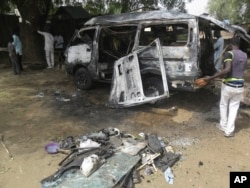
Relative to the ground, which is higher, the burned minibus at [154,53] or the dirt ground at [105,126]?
the burned minibus at [154,53]

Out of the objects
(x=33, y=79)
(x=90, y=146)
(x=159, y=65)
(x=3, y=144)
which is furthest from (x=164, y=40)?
(x=33, y=79)

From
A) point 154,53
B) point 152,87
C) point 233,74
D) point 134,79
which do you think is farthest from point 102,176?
point 154,53

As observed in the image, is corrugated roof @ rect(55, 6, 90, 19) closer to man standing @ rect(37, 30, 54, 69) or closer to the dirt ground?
man standing @ rect(37, 30, 54, 69)

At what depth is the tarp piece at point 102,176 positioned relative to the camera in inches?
151

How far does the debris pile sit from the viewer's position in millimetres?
3977

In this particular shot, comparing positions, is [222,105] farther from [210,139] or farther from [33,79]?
[33,79]

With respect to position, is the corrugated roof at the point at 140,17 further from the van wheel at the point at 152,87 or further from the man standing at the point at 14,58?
the man standing at the point at 14,58

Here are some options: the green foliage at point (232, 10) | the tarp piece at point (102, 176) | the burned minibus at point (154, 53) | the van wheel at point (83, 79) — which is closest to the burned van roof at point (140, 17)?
the burned minibus at point (154, 53)

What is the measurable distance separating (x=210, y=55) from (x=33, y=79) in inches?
237

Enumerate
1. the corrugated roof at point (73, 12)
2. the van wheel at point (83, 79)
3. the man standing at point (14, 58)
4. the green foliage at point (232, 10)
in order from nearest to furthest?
the van wheel at point (83, 79) → the man standing at point (14, 58) → the corrugated roof at point (73, 12) → the green foliage at point (232, 10)

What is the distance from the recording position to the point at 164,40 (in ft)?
23.0

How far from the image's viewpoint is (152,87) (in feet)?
23.3

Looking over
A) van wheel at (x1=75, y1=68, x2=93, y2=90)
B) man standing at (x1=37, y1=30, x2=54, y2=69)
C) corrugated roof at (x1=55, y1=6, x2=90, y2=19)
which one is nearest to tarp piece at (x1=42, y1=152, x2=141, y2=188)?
van wheel at (x1=75, y1=68, x2=93, y2=90)

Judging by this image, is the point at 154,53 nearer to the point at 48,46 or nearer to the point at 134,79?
the point at 134,79
